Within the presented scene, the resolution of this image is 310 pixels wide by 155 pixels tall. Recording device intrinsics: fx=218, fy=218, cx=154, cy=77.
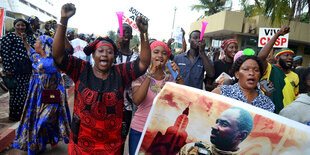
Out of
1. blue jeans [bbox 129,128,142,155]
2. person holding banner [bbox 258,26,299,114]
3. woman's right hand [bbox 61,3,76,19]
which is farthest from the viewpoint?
person holding banner [bbox 258,26,299,114]

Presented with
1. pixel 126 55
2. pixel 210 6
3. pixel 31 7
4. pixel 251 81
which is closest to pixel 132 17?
pixel 126 55

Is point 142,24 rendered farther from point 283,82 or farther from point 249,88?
point 283,82

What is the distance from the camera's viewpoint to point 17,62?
167 inches

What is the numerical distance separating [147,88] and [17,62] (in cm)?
337

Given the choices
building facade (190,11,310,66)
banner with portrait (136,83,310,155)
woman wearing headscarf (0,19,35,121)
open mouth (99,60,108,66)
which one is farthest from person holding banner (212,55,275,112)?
building facade (190,11,310,66)

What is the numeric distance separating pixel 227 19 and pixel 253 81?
15647 millimetres

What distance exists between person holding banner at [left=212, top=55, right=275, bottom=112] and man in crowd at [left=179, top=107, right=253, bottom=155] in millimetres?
464

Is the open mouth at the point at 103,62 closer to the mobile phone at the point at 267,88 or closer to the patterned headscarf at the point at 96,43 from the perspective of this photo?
the patterned headscarf at the point at 96,43

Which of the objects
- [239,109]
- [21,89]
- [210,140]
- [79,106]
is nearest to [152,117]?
[210,140]

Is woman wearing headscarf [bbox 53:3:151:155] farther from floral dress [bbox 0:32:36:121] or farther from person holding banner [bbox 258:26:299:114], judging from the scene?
floral dress [bbox 0:32:36:121]

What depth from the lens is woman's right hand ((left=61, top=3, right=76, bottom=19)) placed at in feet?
6.11

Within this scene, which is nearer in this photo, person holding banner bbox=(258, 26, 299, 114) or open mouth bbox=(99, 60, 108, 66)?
open mouth bbox=(99, 60, 108, 66)

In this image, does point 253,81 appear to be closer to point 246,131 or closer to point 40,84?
point 246,131

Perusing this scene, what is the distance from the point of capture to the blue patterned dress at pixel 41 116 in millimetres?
3156
